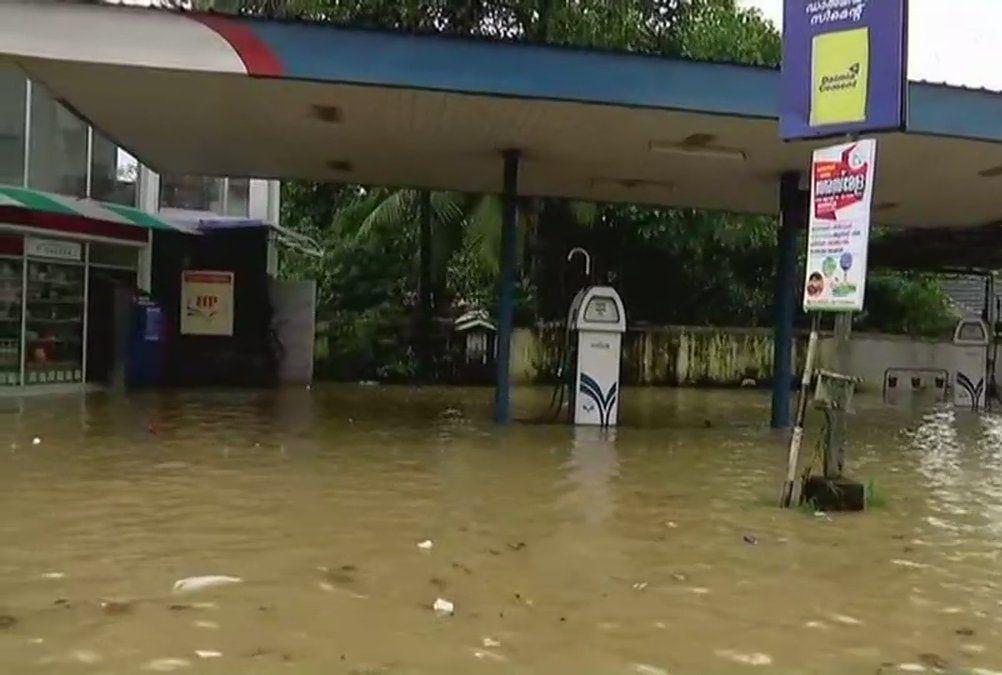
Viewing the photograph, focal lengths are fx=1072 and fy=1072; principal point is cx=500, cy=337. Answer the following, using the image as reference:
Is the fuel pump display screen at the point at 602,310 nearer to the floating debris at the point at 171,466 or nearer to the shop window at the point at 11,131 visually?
the floating debris at the point at 171,466

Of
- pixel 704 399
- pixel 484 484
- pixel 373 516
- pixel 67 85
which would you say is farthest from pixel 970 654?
pixel 704 399

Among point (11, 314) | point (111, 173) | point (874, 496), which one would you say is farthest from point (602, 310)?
point (111, 173)

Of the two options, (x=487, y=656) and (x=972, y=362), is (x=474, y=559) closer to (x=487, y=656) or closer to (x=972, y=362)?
(x=487, y=656)

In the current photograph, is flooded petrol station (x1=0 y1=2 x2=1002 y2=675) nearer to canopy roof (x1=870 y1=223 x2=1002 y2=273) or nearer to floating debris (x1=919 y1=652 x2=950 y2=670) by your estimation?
floating debris (x1=919 y1=652 x2=950 y2=670)

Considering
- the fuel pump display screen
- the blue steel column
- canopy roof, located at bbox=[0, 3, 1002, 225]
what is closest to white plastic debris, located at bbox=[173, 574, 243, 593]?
canopy roof, located at bbox=[0, 3, 1002, 225]

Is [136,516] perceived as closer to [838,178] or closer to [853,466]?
[838,178]

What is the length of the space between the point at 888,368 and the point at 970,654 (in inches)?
821

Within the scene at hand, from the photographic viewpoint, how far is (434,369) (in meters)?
23.6

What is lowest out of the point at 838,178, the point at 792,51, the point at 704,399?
the point at 704,399

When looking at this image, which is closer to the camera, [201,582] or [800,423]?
[201,582]

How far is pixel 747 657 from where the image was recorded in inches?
182

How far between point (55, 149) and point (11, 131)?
860mm

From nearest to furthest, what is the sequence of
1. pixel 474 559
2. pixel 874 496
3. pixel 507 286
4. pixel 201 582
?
1. pixel 201 582
2. pixel 474 559
3. pixel 874 496
4. pixel 507 286

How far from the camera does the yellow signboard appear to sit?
776cm
